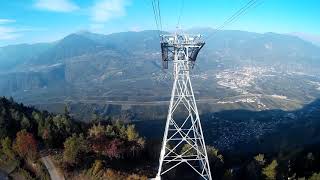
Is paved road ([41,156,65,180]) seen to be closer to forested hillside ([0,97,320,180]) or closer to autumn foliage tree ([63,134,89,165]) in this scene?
forested hillside ([0,97,320,180])

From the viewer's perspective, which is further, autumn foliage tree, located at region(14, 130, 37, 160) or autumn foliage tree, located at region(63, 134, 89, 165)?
autumn foliage tree, located at region(14, 130, 37, 160)

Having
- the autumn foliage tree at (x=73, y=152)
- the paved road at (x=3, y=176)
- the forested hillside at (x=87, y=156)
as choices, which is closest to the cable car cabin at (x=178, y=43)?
the forested hillside at (x=87, y=156)

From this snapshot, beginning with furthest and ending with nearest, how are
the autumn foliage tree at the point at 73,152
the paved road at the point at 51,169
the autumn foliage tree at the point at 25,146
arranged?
the autumn foliage tree at the point at 25,146, the autumn foliage tree at the point at 73,152, the paved road at the point at 51,169

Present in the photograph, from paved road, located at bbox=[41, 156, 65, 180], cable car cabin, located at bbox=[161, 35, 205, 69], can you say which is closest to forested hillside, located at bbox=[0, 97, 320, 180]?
paved road, located at bbox=[41, 156, 65, 180]

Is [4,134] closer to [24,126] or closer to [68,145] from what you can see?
[24,126]

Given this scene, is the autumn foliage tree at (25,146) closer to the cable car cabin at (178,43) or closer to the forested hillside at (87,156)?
the forested hillside at (87,156)

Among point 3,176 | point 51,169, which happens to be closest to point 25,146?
point 3,176
